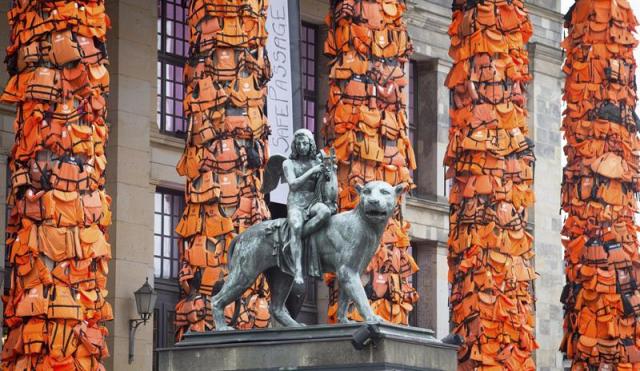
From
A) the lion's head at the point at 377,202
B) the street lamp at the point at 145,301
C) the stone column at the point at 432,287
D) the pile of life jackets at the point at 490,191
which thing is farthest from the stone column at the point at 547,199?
the lion's head at the point at 377,202

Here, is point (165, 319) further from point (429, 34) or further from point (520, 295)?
point (429, 34)

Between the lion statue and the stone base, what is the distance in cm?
45

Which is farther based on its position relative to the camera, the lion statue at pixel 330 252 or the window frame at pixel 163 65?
the window frame at pixel 163 65

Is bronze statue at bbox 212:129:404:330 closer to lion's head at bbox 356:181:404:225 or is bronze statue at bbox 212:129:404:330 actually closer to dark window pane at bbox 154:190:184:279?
lion's head at bbox 356:181:404:225

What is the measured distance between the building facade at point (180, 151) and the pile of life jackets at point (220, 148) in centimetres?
416

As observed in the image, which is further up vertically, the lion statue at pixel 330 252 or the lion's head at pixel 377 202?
the lion's head at pixel 377 202

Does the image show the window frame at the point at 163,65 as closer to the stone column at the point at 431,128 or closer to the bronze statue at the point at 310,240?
the stone column at the point at 431,128

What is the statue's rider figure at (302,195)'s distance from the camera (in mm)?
24188

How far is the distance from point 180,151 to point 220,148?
10001 mm

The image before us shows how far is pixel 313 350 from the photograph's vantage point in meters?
23.5

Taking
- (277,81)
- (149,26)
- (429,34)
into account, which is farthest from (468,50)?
(429,34)

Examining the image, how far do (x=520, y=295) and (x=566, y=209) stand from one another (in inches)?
164

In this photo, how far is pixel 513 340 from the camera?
36.8 m

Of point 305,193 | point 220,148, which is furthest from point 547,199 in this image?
point 305,193
